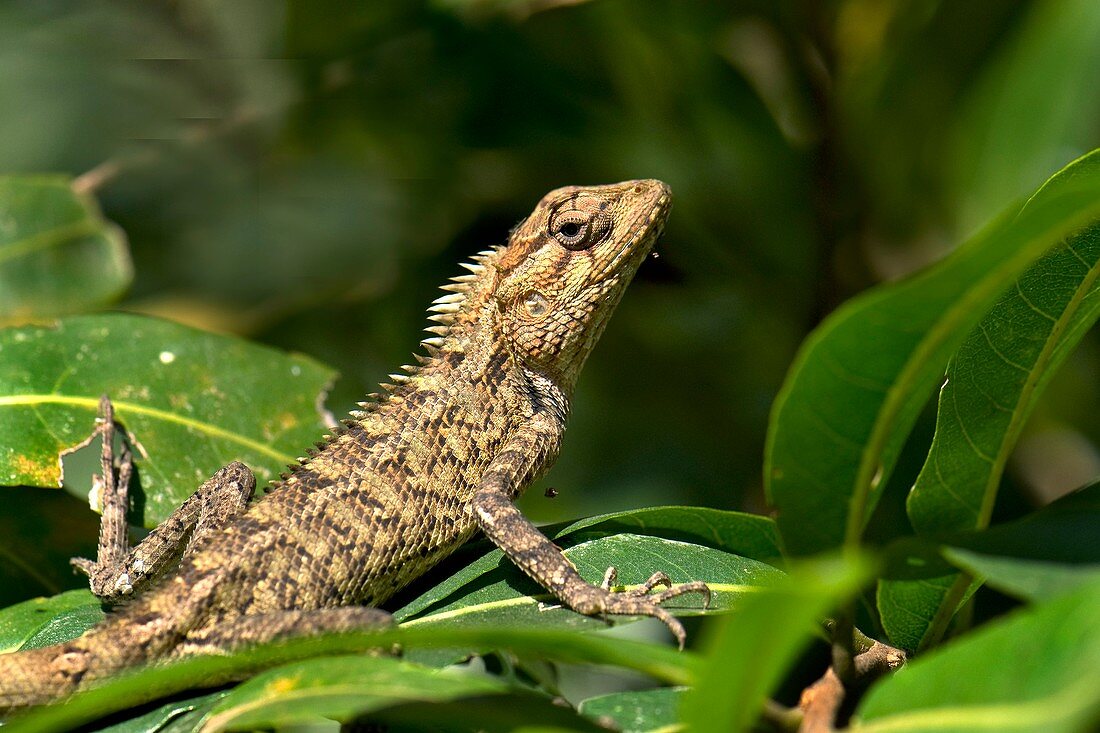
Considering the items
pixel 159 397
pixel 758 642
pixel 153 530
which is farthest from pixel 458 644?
pixel 159 397

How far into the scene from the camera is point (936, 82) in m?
5.62

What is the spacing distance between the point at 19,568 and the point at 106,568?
0.56m

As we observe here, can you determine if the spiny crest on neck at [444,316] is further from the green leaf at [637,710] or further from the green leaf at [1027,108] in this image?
the green leaf at [1027,108]

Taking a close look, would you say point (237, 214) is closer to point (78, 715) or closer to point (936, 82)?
point (936, 82)

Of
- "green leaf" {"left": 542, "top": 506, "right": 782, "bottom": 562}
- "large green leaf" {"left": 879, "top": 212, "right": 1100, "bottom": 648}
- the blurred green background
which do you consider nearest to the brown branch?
"large green leaf" {"left": 879, "top": 212, "right": 1100, "bottom": 648}

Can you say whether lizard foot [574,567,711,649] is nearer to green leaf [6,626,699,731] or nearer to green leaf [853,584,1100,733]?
green leaf [6,626,699,731]

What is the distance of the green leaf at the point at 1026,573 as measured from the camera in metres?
2.00

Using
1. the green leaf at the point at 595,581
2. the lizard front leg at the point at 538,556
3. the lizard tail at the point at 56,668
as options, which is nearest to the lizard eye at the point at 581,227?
the lizard front leg at the point at 538,556

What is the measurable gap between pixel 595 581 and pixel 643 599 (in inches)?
11.1

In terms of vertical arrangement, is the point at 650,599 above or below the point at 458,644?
above

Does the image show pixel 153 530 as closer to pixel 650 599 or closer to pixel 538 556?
pixel 538 556

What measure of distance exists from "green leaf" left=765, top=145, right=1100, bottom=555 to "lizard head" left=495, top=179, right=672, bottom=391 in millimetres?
2180

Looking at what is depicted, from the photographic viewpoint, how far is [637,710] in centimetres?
240

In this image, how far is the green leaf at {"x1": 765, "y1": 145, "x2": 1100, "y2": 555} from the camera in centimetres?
190
